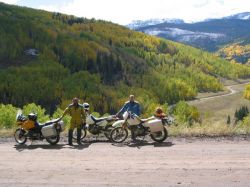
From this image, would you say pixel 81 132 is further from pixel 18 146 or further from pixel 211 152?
pixel 211 152

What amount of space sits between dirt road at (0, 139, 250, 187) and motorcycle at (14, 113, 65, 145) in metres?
0.66

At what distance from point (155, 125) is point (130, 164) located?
5.09 meters

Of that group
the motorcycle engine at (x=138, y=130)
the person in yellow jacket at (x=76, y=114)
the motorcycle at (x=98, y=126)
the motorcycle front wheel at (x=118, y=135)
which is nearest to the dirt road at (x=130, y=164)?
the motorcycle front wheel at (x=118, y=135)

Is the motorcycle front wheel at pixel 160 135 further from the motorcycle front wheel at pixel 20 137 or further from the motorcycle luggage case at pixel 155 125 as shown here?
the motorcycle front wheel at pixel 20 137

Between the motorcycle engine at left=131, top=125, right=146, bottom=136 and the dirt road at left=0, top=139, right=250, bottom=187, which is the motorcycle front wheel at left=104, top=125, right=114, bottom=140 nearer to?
the motorcycle engine at left=131, top=125, right=146, bottom=136

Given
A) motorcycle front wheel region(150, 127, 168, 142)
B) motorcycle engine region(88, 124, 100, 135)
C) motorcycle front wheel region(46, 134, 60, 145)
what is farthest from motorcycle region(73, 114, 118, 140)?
motorcycle front wheel region(150, 127, 168, 142)

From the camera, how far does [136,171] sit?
15352 mm

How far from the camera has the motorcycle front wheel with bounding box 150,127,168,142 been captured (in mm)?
21094

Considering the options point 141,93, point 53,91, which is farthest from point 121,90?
point 53,91

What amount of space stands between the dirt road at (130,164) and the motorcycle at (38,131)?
2.16 ft

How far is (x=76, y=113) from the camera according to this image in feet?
72.0

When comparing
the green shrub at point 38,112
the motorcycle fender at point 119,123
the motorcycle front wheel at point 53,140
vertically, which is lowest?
the green shrub at point 38,112

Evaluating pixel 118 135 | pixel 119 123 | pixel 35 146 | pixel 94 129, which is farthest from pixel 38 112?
pixel 118 135

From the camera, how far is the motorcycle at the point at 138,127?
69.5 feet
